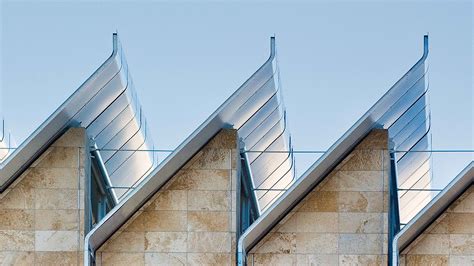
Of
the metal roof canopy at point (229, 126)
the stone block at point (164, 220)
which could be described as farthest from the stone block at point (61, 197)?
Answer: the stone block at point (164, 220)

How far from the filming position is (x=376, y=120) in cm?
3791

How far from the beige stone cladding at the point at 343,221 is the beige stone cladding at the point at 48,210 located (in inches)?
213

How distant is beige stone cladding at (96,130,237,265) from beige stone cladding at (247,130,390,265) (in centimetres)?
144

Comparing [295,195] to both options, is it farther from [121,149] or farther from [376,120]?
[121,149]

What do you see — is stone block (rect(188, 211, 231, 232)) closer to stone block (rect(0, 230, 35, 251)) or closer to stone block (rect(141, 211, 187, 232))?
stone block (rect(141, 211, 187, 232))

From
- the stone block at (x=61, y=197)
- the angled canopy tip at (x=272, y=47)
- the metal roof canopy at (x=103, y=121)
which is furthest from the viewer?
the stone block at (x=61, y=197)

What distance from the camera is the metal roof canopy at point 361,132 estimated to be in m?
36.8

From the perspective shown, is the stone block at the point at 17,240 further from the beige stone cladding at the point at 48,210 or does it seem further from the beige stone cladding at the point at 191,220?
the beige stone cladding at the point at 191,220

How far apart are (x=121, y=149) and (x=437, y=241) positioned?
10.1 meters

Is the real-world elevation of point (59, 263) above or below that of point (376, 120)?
below

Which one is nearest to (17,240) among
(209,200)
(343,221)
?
(209,200)

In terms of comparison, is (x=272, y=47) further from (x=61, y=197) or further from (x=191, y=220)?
(x=61, y=197)

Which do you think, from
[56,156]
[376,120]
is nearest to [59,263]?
[56,156]

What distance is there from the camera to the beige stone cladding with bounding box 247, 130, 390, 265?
38531 mm
